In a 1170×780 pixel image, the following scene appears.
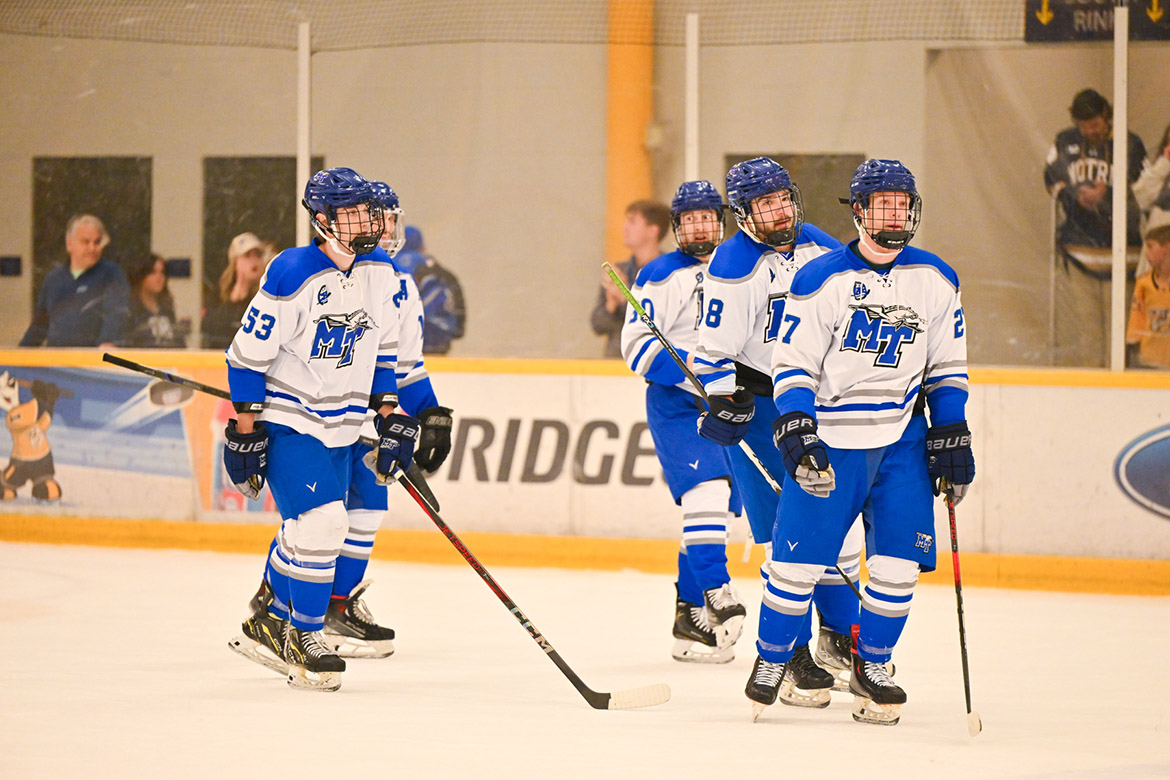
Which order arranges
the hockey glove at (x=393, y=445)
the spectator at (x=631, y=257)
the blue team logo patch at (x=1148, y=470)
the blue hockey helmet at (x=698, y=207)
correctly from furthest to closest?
the spectator at (x=631, y=257)
the blue team logo patch at (x=1148, y=470)
the blue hockey helmet at (x=698, y=207)
the hockey glove at (x=393, y=445)

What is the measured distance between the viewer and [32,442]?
6.77 m

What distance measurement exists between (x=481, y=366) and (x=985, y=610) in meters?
2.27

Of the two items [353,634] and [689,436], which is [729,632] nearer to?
[689,436]

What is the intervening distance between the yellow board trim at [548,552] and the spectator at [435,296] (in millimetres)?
960

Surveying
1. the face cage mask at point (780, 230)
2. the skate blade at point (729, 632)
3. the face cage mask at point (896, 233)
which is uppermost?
the face cage mask at point (780, 230)

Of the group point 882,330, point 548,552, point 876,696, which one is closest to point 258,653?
point 876,696

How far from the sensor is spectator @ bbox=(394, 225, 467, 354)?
271 inches

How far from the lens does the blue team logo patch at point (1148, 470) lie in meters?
5.57

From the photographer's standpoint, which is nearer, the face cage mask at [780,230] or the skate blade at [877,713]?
the skate blade at [877,713]

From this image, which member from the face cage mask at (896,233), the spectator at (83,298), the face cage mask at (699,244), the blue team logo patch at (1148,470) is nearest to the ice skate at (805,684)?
the face cage mask at (896,233)

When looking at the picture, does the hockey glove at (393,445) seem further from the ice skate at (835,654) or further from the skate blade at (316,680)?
the ice skate at (835,654)

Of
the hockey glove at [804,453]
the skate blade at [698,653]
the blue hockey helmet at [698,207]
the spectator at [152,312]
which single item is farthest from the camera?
the spectator at [152,312]

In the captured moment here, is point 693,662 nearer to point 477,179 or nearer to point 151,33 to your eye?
point 477,179

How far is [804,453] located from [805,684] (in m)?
0.71
